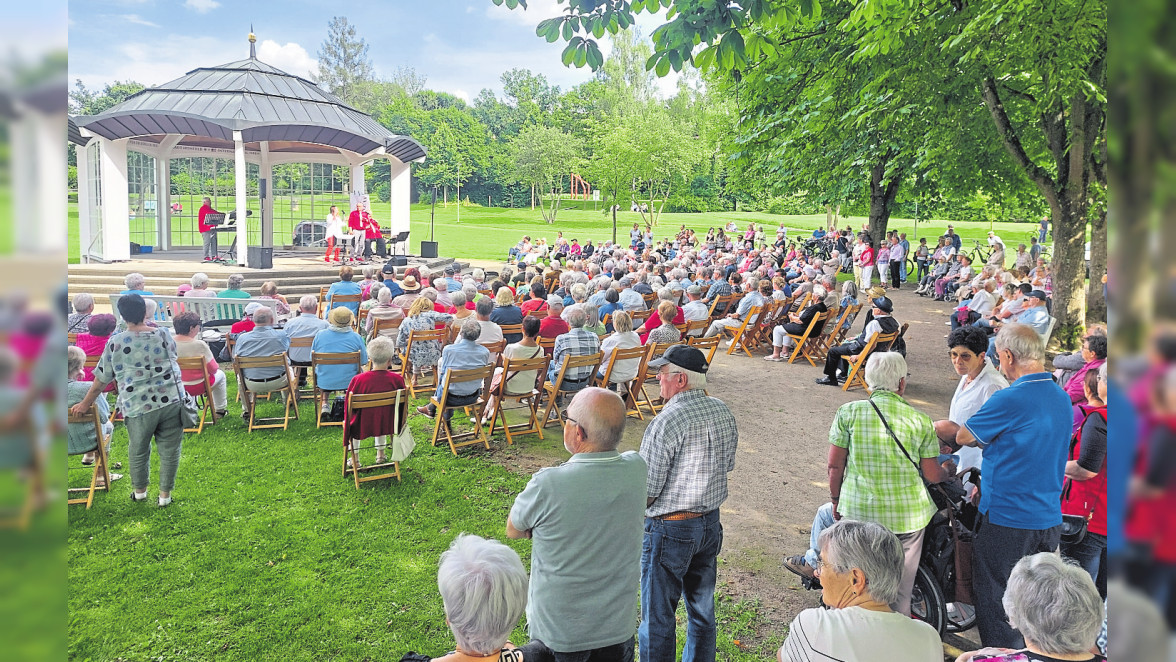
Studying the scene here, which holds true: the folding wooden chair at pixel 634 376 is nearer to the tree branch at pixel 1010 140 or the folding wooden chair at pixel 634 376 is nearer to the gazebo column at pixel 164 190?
the tree branch at pixel 1010 140

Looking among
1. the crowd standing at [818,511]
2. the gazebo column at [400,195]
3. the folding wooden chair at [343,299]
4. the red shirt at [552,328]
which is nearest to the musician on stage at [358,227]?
the gazebo column at [400,195]

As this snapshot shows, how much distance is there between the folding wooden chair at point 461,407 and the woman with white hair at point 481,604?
4187 mm

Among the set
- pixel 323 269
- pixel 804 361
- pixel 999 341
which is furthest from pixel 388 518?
pixel 323 269

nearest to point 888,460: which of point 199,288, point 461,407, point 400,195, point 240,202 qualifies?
point 461,407

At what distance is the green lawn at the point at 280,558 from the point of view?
417cm

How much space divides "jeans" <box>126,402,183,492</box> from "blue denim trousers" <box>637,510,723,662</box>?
12.5 feet

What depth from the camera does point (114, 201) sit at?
17469 mm

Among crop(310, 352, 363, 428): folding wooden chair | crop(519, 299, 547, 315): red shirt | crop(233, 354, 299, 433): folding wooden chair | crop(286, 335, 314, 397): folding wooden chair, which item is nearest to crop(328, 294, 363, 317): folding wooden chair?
crop(286, 335, 314, 397): folding wooden chair

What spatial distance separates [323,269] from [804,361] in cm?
1207

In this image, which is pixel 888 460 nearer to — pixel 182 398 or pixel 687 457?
pixel 687 457

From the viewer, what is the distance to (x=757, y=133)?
1508 centimetres

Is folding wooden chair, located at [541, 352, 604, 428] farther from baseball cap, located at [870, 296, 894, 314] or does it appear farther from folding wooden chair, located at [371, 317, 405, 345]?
baseball cap, located at [870, 296, 894, 314]

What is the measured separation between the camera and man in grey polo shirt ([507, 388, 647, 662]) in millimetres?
3158

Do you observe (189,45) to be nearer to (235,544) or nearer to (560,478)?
(235,544)
